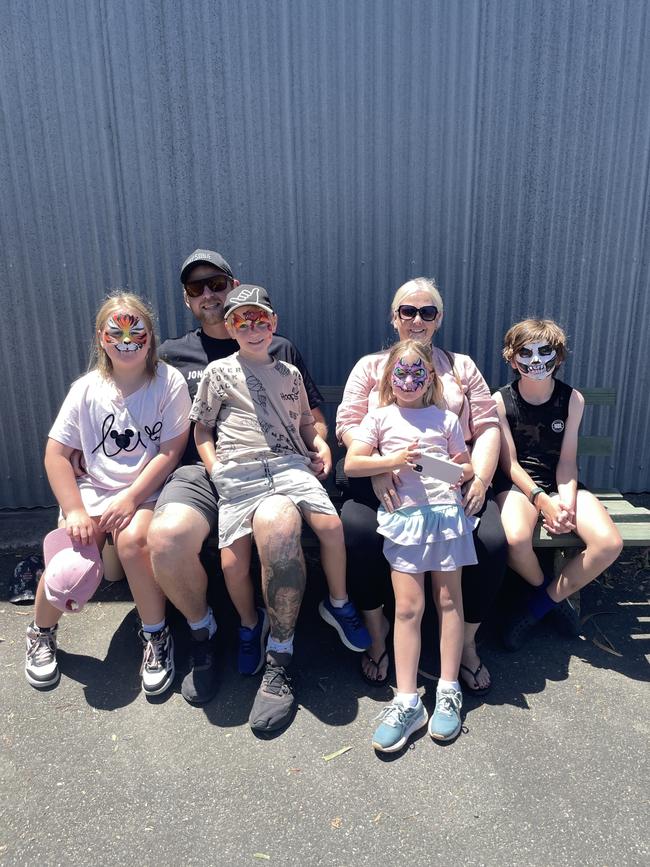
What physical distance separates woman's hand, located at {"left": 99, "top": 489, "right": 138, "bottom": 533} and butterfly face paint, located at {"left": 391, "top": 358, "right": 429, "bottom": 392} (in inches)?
57.4

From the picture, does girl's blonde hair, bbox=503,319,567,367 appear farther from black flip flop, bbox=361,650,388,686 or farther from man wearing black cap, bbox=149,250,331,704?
black flip flop, bbox=361,650,388,686

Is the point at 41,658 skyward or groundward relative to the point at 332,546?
groundward

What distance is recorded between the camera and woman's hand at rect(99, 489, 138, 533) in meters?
2.95

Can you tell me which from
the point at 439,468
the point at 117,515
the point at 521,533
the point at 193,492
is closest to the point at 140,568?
the point at 117,515

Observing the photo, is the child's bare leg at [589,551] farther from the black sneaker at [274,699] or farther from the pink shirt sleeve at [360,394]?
the black sneaker at [274,699]

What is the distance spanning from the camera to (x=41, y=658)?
298 cm

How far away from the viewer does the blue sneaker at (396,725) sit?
2498mm

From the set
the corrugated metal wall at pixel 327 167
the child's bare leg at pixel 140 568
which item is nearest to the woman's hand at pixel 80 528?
the child's bare leg at pixel 140 568

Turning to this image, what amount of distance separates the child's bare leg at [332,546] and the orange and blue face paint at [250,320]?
95 centimetres

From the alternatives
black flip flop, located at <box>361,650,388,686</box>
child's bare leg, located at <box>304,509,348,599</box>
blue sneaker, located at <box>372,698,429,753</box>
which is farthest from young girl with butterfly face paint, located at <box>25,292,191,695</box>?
blue sneaker, located at <box>372,698,429,753</box>

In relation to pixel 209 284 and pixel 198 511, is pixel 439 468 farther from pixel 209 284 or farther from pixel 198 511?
pixel 209 284

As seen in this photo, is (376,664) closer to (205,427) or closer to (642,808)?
(642,808)

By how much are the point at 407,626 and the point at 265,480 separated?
3.15 ft

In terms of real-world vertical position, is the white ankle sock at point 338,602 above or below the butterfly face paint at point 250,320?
below
